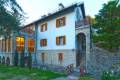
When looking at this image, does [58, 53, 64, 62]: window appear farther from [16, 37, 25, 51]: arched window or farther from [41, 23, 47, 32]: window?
[16, 37, 25, 51]: arched window

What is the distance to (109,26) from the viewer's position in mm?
27125

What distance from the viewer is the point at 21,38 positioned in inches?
1750

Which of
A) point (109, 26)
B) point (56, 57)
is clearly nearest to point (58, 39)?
point (56, 57)

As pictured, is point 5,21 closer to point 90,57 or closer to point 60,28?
point 90,57

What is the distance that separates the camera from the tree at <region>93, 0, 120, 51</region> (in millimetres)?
26922

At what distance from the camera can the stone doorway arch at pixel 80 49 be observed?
110 ft

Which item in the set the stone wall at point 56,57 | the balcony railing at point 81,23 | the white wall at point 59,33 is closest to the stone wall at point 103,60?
the balcony railing at point 81,23

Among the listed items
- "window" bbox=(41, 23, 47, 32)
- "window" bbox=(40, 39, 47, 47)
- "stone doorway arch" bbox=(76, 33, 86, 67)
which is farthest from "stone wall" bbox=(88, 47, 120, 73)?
"window" bbox=(41, 23, 47, 32)

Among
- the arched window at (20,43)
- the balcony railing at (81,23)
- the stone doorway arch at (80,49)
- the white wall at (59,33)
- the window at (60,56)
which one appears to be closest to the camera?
the balcony railing at (81,23)

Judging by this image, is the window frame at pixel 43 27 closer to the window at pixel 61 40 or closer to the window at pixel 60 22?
the window at pixel 60 22

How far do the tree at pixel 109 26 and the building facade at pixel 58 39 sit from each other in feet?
10.6

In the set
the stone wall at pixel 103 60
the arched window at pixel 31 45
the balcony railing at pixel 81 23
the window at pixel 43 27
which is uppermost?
the window at pixel 43 27

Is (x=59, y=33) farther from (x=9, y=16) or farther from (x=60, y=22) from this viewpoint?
(x=9, y=16)

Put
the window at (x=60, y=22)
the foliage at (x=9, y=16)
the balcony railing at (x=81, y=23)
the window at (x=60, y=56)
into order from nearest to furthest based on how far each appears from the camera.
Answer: the foliage at (x=9, y=16), the balcony railing at (x=81, y=23), the window at (x=60, y=22), the window at (x=60, y=56)
